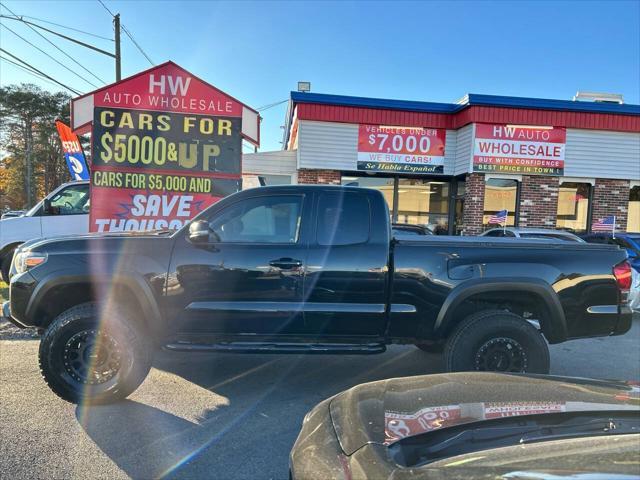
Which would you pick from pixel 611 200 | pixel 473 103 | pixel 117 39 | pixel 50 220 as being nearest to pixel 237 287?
pixel 50 220

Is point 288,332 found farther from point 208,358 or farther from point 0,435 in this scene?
point 0,435

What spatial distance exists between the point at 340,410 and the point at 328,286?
193cm

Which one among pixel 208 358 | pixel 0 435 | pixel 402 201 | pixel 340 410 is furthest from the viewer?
pixel 402 201

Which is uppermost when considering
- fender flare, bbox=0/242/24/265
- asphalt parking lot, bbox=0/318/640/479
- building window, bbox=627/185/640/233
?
building window, bbox=627/185/640/233

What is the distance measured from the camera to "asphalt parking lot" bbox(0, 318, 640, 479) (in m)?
3.02

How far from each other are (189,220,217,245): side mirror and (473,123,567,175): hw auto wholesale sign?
10.7 meters

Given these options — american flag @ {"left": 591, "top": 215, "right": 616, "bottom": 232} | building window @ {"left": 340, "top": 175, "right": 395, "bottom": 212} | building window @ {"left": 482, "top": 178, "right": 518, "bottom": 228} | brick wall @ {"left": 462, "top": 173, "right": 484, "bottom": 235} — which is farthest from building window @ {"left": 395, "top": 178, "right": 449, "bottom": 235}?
american flag @ {"left": 591, "top": 215, "right": 616, "bottom": 232}

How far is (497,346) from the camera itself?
402cm

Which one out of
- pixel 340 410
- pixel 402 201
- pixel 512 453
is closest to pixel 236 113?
pixel 340 410

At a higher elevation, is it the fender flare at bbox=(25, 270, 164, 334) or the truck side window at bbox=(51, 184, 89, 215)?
the truck side window at bbox=(51, 184, 89, 215)

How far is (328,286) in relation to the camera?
3.97 meters

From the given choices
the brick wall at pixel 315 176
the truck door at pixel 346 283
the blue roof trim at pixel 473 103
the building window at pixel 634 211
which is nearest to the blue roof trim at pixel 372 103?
the blue roof trim at pixel 473 103

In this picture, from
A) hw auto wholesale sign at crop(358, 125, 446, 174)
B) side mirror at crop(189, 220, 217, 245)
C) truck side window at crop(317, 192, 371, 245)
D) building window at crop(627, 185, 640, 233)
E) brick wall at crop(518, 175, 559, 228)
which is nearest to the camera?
side mirror at crop(189, 220, 217, 245)

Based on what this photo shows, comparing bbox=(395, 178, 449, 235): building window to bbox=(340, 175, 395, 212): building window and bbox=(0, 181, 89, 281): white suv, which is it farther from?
bbox=(0, 181, 89, 281): white suv
